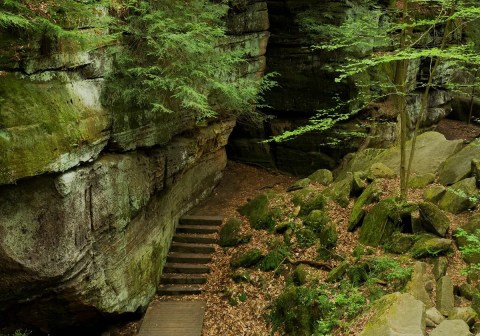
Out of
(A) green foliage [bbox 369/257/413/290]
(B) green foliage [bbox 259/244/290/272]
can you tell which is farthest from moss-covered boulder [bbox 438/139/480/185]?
(B) green foliage [bbox 259/244/290/272]

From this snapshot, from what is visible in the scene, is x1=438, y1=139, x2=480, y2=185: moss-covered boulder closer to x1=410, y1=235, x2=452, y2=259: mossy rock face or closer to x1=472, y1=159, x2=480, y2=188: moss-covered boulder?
x1=472, y1=159, x2=480, y2=188: moss-covered boulder

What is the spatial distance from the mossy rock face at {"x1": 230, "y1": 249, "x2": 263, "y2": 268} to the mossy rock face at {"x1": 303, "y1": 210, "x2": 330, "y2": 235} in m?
1.77

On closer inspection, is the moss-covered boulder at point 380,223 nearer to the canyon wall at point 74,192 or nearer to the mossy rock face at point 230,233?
the mossy rock face at point 230,233

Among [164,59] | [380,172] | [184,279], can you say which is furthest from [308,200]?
[164,59]

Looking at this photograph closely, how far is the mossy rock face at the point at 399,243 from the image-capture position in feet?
32.5

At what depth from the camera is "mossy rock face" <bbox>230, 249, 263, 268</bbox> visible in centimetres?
1238

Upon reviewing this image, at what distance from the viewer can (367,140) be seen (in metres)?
18.4

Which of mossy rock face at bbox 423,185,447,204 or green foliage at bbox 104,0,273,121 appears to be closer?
green foliage at bbox 104,0,273,121

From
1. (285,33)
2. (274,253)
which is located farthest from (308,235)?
(285,33)

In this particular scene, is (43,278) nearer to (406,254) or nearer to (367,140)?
(406,254)

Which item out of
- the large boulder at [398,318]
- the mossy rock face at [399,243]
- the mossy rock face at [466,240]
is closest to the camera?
the large boulder at [398,318]

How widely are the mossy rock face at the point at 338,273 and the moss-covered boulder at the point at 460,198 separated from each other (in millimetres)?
3105

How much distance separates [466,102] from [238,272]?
70.4 ft

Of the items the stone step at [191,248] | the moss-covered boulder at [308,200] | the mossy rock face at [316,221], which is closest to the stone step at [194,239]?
the stone step at [191,248]
